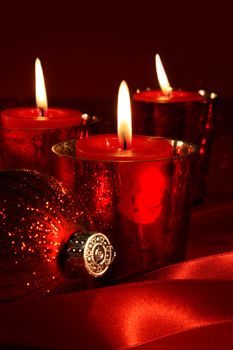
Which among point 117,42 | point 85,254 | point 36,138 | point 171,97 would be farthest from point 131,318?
point 117,42

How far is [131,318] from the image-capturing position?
0.55m

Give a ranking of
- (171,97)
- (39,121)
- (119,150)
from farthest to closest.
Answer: (171,97) → (39,121) → (119,150)

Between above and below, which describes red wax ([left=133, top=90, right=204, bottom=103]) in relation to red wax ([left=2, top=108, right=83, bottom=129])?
above

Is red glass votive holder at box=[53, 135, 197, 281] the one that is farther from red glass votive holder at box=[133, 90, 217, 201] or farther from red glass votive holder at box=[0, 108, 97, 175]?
red glass votive holder at box=[133, 90, 217, 201]

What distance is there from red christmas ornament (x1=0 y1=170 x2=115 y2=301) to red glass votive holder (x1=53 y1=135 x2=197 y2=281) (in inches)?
1.9

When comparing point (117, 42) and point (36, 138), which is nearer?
point (36, 138)

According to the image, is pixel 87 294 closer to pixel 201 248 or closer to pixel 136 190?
pixel 136 190

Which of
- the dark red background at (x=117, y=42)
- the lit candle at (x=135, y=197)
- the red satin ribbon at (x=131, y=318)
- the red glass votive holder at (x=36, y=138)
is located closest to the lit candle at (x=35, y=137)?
the red glass votive holder at (x=36, y=138)

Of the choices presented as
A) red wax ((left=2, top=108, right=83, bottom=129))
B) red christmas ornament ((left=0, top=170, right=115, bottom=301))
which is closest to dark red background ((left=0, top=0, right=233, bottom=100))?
red wax ((left=2, top=108, right=83, bottom=129))

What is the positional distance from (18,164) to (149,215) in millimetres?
231

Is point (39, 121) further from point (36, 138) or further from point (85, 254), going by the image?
point (85, 254)

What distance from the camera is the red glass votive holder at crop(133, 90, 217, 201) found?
0.90m

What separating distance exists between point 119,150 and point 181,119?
223 millimetres

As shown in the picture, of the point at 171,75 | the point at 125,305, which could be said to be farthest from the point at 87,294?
the point at 171,75
